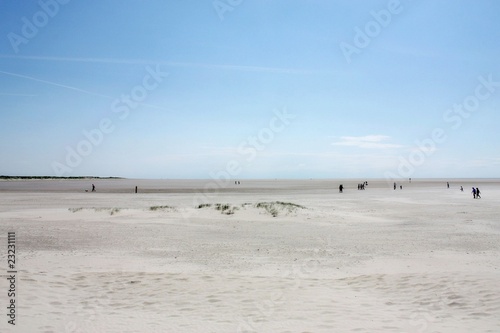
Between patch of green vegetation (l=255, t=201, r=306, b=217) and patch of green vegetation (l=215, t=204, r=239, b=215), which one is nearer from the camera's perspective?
patch of green vegetation (l=255, t=201, r=306, b=217)

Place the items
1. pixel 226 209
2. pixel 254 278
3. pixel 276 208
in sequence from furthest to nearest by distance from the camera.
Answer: pixel 226 209, pixel 276 208, pixel 254 278

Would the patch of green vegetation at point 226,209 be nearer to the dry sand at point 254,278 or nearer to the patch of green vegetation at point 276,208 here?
the patch of green vegetation at point 276,208

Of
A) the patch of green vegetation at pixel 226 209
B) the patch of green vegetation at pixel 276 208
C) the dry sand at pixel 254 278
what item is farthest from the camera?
the patch of green vegetation at pixel 226 209

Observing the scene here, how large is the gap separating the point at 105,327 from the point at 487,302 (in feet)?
28.2

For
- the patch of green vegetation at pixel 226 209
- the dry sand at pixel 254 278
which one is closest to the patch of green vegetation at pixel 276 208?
the patch of green vegetation at pixel 226 209

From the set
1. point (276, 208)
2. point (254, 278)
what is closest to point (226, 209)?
point (276, 208)

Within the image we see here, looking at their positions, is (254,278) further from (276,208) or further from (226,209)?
(226,209)

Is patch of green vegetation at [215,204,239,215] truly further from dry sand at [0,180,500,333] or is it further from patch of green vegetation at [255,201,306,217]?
dry sand at [0,180,500,333]

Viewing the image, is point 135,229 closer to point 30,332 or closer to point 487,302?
point 30,332

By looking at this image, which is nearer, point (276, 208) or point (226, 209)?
point (276, 208)

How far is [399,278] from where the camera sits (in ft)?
36.7

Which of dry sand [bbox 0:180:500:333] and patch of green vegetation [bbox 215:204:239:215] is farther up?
patch of green vegetation [bbox 215:204:239:215]

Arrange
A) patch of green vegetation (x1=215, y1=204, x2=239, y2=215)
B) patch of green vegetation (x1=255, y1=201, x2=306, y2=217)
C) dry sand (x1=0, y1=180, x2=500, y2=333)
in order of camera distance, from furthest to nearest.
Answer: patch of green vegetation (x1=215, y1=204, x2=239, y2=215), patch of green vegetation (x1=255, y1=201, x2=306, y2=217), dry sand (x1=0, y1=180, x2=500, y2=333)

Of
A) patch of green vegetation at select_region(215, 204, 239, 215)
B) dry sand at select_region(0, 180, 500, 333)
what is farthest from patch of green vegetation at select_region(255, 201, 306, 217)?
dry sand at select_region(0, 180, 500, 333)
